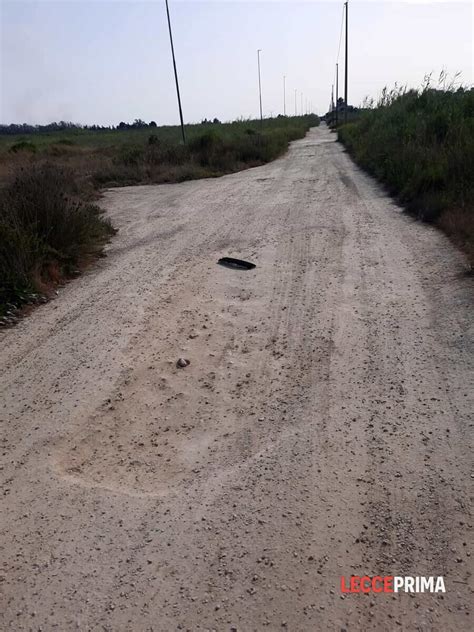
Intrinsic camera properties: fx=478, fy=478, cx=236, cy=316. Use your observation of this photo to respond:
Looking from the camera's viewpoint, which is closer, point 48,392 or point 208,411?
point 208,411

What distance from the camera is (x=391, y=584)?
79.3 inches

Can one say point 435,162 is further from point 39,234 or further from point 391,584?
point 391,584

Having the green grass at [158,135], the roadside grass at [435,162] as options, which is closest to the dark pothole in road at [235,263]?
the roadside grass at [435,162]

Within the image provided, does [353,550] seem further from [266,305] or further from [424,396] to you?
[266,305]

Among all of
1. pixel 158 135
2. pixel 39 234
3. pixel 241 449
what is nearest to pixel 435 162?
pixel 39 234

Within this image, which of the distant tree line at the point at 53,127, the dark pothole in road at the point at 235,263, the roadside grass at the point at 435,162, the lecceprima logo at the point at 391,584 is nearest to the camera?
the lecceprima logo at the point at 391,584

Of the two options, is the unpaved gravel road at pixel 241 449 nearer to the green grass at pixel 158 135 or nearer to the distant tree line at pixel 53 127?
the green grass at pixel 158 135

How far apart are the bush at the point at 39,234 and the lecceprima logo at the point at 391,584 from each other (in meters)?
4.54

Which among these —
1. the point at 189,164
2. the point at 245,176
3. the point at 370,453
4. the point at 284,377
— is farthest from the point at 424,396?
the point at 189,164

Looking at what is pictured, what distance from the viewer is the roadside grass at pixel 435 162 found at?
6.92m

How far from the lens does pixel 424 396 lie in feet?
10.4

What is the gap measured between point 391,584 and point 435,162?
8.36 meters

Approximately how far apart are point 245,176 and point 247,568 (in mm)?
13169

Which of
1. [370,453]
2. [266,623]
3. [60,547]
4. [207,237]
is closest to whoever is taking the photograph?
[266,623]
